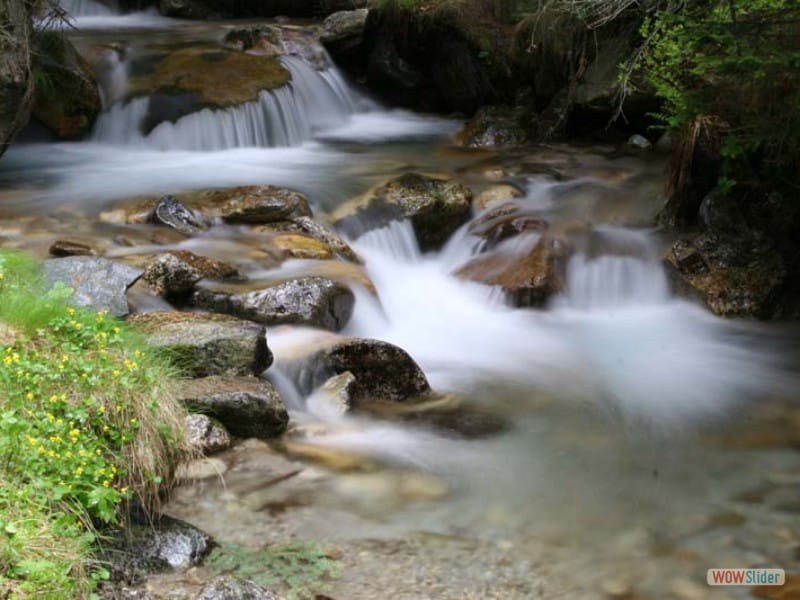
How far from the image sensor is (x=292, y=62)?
43.8 feet

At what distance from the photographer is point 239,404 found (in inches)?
205

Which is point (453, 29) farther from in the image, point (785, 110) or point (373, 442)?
point (373, 442)

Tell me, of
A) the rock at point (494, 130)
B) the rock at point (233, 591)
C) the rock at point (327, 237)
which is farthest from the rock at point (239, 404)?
the rock at point (494, 130)

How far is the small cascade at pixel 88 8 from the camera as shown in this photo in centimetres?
1579

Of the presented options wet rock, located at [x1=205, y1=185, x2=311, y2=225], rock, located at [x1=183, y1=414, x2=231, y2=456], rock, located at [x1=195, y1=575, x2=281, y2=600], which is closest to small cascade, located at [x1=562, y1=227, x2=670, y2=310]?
wet rock, located at [x1=205, y1=185, x2=311, y2=225]

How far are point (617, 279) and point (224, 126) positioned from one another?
5.48 metres

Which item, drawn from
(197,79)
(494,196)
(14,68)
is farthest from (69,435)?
(197,79)

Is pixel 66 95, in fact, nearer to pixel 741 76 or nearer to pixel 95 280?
pixel 95 280

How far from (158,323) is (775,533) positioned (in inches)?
151

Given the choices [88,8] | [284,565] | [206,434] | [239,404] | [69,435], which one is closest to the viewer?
[69,435]

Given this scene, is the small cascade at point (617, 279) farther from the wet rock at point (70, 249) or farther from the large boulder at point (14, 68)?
the large boulder at point (14, 68)

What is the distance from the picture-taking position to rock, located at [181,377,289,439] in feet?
17.0

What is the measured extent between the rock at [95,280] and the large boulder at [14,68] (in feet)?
10.5

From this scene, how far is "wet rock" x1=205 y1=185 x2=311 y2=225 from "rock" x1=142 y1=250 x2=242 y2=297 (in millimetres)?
1338
